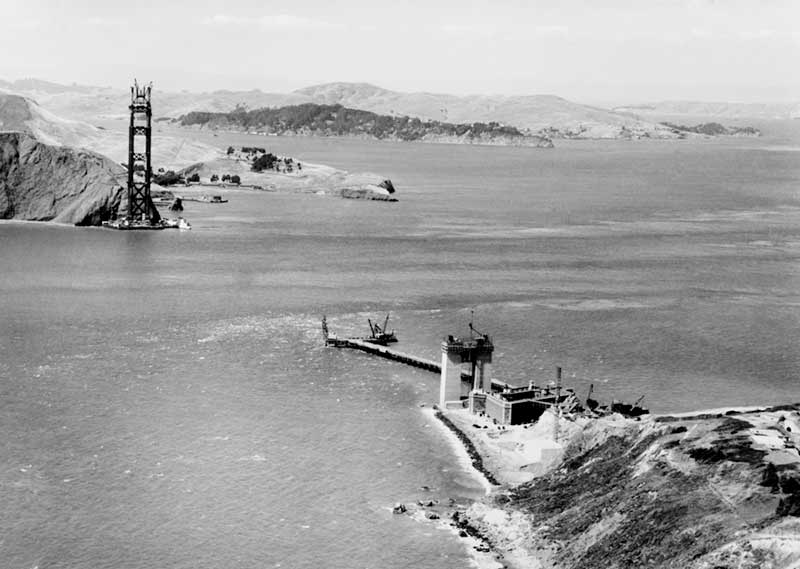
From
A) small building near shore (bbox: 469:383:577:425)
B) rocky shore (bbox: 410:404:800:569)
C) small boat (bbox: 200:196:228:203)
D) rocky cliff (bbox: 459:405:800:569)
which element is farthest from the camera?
small boat (bbox: 200:196:228:203)

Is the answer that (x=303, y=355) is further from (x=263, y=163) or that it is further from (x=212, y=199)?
(x=263, y=163)

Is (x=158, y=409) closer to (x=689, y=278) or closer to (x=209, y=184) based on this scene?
(x=689, y=278)

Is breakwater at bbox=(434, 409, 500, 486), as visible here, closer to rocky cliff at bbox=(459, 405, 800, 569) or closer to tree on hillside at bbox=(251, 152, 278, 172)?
rocky cliff at bbox=(459, 405, 800, 569)

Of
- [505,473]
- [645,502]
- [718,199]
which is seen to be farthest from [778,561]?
[718,199]

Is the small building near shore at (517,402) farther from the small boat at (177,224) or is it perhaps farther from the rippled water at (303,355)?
the small boat at (177,224)

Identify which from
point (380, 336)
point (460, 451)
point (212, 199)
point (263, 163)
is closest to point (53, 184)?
point (212, 199)

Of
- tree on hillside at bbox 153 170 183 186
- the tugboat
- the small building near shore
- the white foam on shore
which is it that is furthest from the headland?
tree on hillside at bbox 153 170 183 186

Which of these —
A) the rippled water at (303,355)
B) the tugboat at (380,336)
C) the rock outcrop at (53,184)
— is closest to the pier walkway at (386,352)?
the tugboat at (380,336)
